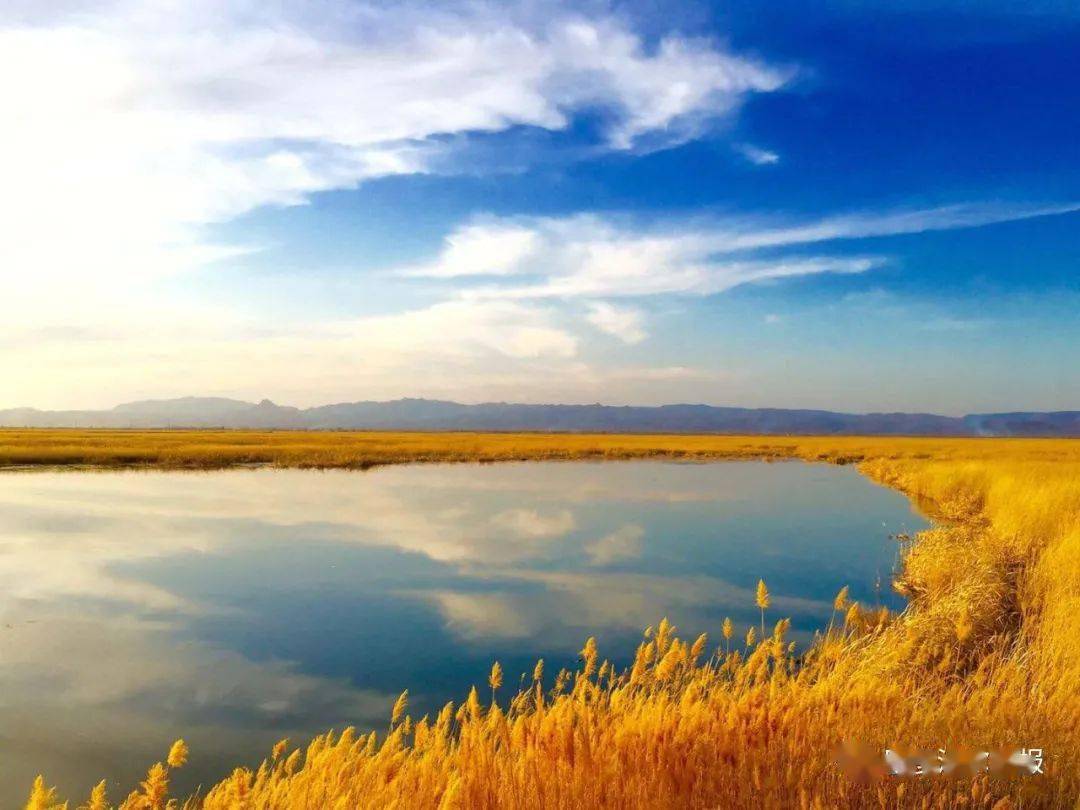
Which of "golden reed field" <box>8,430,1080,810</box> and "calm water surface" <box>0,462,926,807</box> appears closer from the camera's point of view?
"golden reed field" <box>8,430,1080,810</box>

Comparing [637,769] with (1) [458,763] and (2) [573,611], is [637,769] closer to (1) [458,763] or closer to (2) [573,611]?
(1) [458,763]

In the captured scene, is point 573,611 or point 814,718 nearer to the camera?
point 814,718

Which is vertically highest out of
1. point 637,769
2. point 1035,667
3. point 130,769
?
point 637,769

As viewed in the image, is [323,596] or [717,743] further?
[323,596]

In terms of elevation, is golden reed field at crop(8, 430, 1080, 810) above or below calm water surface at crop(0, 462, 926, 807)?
above

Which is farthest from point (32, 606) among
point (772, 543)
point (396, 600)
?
point (772, 543)

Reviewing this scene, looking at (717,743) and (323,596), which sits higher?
(717,743)

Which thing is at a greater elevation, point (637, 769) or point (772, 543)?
point (637, 769)

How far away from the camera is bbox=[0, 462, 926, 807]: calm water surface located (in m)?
8.62

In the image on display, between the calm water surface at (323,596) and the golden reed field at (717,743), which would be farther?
the calm water surface at (323,596)

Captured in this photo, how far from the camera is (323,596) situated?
14.0 meters

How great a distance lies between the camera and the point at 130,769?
736 centimetres

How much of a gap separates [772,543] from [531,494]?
13.0m

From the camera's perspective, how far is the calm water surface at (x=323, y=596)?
8.62 m
